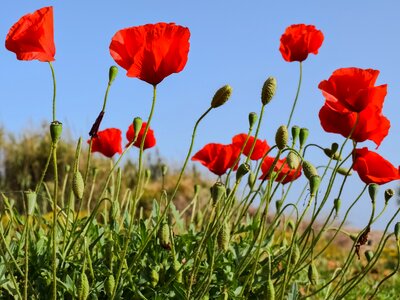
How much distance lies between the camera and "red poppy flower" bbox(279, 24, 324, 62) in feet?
8.16

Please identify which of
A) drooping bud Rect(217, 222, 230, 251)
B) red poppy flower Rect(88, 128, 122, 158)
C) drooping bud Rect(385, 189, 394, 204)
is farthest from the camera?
red poppy flower Rect(88, 128, 122, 158)

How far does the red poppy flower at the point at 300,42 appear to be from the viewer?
8.16ft

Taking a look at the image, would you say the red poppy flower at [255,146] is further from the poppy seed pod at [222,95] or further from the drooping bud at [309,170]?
the poppy seed pod at [222,95]

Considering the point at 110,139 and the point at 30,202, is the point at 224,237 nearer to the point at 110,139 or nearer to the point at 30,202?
the point at 30,202

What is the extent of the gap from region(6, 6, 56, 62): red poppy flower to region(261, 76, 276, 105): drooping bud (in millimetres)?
582

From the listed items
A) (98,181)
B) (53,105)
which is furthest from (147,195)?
(53,105)

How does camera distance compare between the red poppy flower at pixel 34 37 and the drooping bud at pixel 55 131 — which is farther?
the red poppy flower at pixel 34 37

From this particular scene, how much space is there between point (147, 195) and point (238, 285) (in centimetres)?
610

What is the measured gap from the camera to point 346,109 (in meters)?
2.05

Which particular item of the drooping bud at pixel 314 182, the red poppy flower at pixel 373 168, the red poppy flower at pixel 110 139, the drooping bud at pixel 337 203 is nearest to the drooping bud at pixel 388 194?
the red poppy flower at pixel 373 168

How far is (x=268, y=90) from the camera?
1.85 meters

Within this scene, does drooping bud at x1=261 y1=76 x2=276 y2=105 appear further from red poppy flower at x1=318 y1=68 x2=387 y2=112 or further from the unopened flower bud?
the unopened flower bud

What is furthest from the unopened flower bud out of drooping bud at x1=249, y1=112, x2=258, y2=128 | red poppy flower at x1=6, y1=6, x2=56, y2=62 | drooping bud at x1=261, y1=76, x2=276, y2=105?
red poppy flower at x1=6, y1=6, x2=56, y2=62

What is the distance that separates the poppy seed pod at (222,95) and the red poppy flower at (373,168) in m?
0.63
